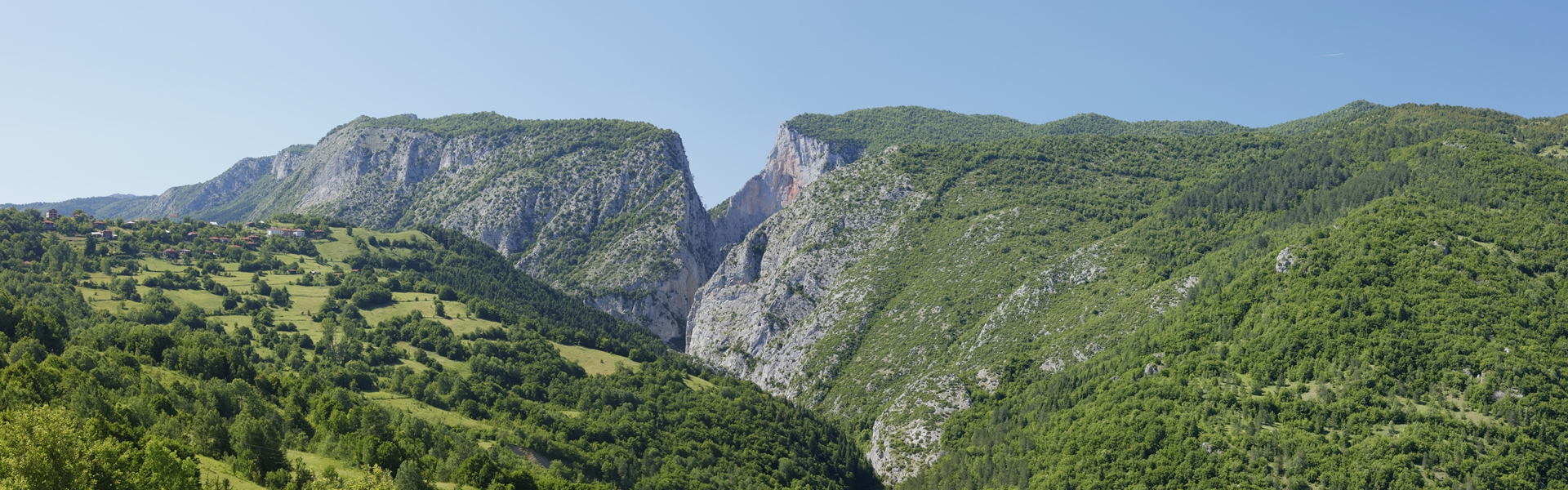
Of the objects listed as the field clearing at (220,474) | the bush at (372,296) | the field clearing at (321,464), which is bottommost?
the field clearing at (321,464)

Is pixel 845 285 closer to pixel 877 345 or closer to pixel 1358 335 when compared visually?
pixel 877 345

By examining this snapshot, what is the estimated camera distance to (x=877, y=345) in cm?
16512

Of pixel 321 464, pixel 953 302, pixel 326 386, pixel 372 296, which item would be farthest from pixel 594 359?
pixel 321 464

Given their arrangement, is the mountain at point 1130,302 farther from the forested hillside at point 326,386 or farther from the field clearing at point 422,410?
the field clearing at point 422,410

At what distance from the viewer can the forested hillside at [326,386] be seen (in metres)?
68.2

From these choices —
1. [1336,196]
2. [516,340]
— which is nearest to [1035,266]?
[1336,196]

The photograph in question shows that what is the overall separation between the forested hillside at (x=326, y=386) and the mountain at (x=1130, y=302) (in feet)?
64.0

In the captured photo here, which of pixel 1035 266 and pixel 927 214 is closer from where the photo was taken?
pixel 1035 266

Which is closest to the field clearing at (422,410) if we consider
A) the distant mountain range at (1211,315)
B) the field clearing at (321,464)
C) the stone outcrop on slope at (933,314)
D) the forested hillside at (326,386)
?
the forested hillside at (326,386)

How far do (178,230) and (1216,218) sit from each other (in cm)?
19965

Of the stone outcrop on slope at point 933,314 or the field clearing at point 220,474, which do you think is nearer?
the field clearing at point 220,474

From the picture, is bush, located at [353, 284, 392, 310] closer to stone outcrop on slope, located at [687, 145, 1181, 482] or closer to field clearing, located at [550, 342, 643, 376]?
field clearing, located at [550, 342, 643, 376]

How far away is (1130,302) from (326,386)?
108 metres

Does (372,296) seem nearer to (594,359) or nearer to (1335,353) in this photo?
(594,359)
